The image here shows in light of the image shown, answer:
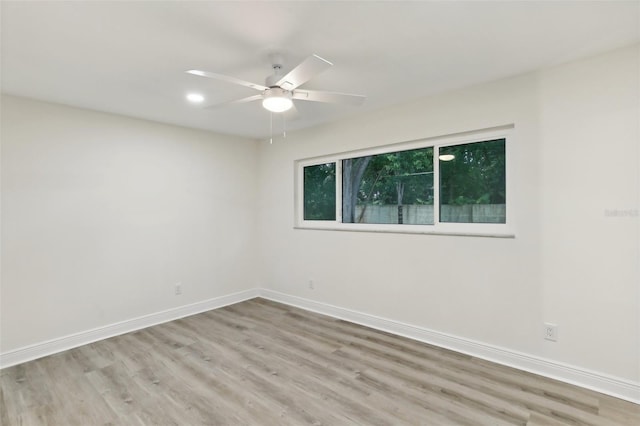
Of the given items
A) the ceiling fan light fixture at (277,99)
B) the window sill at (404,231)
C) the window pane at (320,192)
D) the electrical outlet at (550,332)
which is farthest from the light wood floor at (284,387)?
the ceiling fan light fixture at (277,99)

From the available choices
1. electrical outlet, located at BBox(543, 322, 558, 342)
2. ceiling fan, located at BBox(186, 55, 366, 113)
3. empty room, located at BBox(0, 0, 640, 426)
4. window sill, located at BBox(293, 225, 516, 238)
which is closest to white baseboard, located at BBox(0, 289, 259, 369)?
empty room, located at BBox(0, 0, 640, 426)

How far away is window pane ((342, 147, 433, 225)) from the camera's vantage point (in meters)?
3.24

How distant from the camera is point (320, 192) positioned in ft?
13.8

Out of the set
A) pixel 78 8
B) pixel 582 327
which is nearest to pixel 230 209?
pixel 78 8

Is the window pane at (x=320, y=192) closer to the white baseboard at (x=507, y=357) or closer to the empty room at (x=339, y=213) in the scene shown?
the empty room at (x=339, y=213)

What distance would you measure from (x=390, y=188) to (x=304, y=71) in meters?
2.01

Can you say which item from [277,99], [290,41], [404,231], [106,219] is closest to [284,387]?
[404,231]

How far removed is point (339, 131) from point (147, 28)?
2301mm

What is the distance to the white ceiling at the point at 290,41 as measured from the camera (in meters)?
1.70

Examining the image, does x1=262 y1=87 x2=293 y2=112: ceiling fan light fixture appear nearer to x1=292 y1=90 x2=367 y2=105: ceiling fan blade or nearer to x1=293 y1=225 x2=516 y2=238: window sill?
x1=292 y1=90 x2=367 y2=105: ceiling fan blade

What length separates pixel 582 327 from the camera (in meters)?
2.32

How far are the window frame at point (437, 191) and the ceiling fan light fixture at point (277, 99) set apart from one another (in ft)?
5.24

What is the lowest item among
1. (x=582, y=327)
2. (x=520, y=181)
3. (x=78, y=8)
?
(x=582, y=327)

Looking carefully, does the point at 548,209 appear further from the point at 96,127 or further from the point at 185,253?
the point at 96,127
